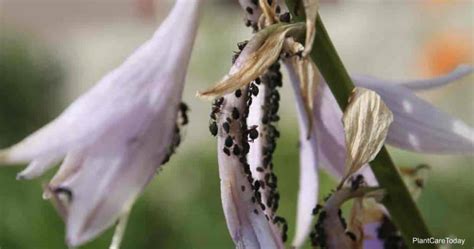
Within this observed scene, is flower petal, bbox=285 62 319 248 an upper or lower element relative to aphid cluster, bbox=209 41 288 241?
lower

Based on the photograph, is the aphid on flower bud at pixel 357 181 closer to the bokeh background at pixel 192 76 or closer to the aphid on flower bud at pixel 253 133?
the aphid on flower bud at pixel 253 133

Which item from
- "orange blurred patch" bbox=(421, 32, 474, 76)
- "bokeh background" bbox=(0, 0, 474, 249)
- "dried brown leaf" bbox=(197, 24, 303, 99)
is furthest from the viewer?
"orange blurred patch" bbox=(421, 32, 474, 76)

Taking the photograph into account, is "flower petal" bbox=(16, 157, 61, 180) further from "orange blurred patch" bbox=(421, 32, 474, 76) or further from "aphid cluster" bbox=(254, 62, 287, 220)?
"orange blurred patch" bbox=(421, 32, 474, 76)

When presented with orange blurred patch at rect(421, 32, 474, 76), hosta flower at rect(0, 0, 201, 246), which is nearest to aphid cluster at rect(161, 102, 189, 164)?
hosta flower at rect(0, 0, 201, 246)

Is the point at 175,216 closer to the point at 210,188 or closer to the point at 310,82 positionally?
the point at 210,188

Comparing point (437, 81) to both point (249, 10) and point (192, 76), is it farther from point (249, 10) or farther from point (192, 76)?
point (192, 76)

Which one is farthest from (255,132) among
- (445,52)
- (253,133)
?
(445,52)
